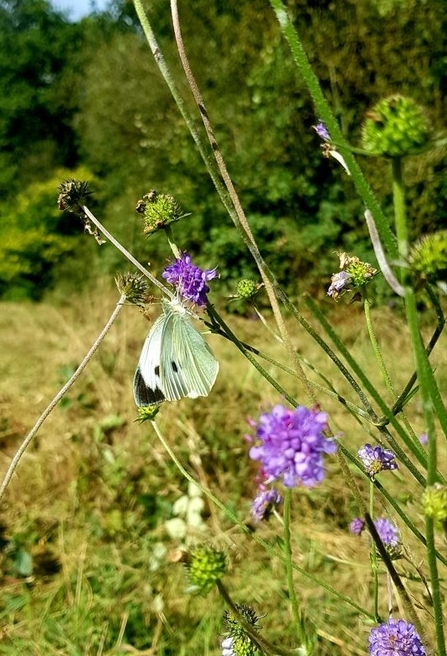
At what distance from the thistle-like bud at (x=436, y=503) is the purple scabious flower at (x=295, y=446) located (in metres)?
0.10

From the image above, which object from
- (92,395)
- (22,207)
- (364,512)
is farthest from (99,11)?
(364,512)

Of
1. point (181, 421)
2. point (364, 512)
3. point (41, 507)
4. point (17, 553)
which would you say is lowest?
point (364, 512)

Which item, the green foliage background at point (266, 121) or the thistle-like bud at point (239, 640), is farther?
the green foliage background at point (266, 121)

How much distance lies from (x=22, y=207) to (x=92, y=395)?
8.16 metres

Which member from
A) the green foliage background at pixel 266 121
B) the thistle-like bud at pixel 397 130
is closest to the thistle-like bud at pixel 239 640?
the thistle-like bud at pixel 397 130

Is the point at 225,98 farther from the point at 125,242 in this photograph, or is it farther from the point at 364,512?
the point at 364,512

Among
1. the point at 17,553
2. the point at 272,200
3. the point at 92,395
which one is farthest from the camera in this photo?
the point at 272,200

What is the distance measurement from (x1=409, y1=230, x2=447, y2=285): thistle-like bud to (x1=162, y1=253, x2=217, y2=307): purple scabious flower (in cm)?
55

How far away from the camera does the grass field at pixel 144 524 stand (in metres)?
2.26

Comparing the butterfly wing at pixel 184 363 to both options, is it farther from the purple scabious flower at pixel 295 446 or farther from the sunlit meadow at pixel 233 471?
the purple scabious flower at pixel 295 446

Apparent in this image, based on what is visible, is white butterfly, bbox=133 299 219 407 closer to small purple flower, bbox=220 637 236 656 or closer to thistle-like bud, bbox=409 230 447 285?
small purple flower, bbox=220 637 236 656

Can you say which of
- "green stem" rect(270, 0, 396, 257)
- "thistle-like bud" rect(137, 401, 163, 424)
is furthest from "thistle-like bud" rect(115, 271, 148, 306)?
"green stem" rect(270, 0, 396, 257)

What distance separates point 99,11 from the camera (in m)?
13.4

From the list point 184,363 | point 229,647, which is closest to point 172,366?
point 184,363
